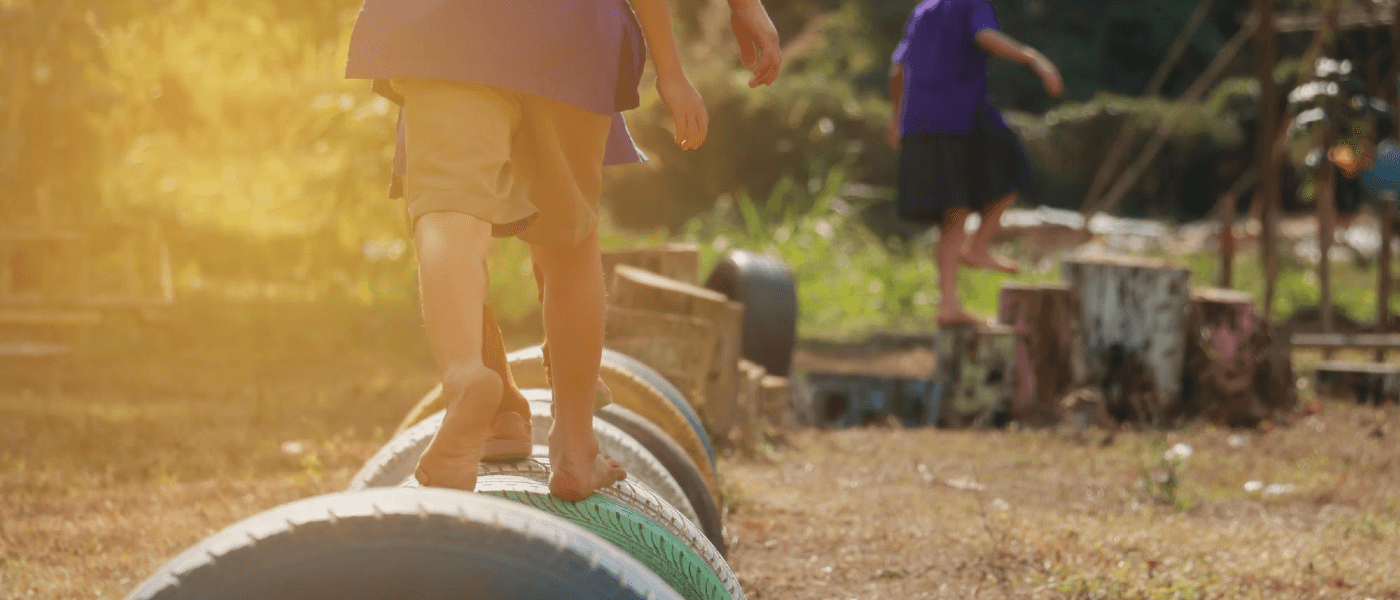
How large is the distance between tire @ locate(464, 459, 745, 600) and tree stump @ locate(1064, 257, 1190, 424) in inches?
164

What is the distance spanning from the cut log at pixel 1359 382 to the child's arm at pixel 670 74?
5181mm

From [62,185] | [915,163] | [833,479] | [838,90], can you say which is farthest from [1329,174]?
[62,185]

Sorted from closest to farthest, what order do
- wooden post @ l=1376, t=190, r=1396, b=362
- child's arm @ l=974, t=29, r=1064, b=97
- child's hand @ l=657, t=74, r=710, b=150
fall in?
child's hand @ l=657, t=74, r=710, b=150 < child's arm @ l=974, t=29, r=1064, b=97 < wooden post @ l=1376, t=190, r=1396, b=362

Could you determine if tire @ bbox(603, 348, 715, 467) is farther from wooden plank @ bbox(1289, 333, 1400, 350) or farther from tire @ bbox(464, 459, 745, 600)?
wooden plank @ bbox(1289, 333, 1400, 350)

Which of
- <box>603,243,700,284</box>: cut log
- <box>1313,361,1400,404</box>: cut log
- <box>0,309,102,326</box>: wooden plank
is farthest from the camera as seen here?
<box>0,309,102,326</box>: wooden plank

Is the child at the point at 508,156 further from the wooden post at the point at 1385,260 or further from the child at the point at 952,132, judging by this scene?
the wooden post at the point at 1385,260

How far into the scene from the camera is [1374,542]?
3.67 meters

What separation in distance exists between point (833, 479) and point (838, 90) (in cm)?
857

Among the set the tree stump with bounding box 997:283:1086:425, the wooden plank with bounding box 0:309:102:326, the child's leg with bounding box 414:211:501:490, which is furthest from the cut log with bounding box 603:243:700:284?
the child's leg with bounding box 414:211:501:490

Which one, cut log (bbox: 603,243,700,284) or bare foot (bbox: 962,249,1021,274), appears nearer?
cut log (bbox: 603,243,700,284)

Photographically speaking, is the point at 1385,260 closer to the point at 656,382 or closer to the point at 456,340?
the point at 656,382

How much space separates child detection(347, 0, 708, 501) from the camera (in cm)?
212

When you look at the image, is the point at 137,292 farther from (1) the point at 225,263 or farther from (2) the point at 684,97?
(2) the point at 684,97

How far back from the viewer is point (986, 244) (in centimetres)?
608
